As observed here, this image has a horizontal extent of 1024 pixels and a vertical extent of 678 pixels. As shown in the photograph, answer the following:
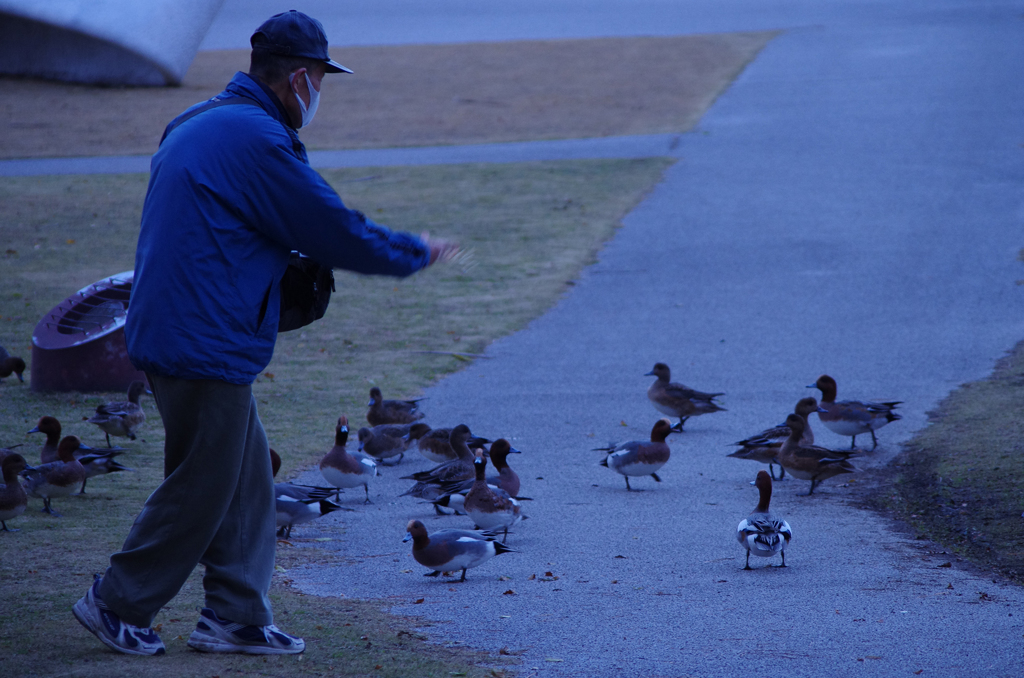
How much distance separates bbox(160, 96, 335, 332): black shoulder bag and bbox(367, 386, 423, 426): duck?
4841 millimetres

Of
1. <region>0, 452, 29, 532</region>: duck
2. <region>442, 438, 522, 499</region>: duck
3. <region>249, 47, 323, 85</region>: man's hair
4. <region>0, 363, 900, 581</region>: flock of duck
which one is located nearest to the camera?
<region>249, 47, 323, 85</region>: man's hair

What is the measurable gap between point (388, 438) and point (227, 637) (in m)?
4.29

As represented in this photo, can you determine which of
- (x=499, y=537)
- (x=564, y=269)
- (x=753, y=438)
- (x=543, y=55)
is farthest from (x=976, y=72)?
(x=499, y=537)

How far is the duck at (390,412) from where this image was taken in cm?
958

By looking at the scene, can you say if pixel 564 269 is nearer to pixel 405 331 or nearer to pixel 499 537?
pixel 405 331

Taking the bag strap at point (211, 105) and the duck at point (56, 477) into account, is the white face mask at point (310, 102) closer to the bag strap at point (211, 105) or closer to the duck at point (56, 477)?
the bag strap at point (211, 105)

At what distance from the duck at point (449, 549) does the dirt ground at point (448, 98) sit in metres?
23.3

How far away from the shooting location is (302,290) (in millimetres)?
4715

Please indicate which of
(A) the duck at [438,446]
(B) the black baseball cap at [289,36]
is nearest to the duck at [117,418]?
(A) the duck at [438,446]

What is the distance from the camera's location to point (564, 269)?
16375mm

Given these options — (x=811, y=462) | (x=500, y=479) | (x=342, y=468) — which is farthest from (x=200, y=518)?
(x=811, y=462)

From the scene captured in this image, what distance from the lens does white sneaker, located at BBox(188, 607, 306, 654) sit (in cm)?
473

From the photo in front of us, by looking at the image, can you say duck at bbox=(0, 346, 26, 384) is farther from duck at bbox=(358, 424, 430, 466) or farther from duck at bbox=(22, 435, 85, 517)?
duck at bbox=(358, 424, 430, 466)

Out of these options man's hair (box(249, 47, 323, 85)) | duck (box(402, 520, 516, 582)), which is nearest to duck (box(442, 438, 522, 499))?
duck (box(402, 520, 516, 582))
